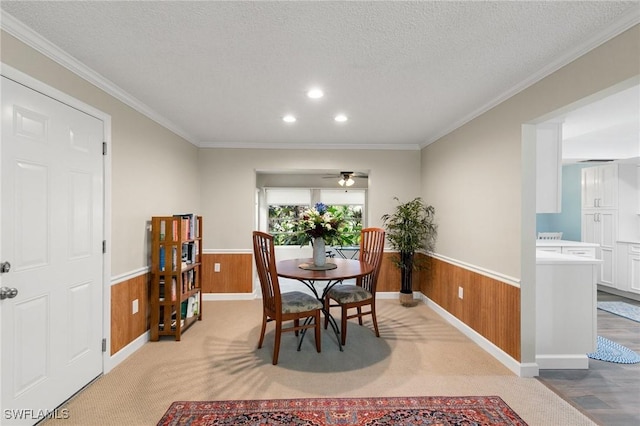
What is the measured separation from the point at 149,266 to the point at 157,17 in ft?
7.91

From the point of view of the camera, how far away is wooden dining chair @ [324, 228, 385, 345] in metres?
3.03

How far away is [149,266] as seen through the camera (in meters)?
3.17

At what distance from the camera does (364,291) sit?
3.19m

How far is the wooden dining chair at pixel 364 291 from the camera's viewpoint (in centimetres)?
303

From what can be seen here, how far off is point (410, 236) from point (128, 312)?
3.44 meters

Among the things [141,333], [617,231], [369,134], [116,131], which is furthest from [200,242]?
[617,231]

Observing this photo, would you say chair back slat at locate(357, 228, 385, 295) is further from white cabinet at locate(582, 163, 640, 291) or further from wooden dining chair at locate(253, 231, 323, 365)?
white cabinet at locate(582, 163, 640, 291)

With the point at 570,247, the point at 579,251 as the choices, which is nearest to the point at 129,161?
the point at 570,247

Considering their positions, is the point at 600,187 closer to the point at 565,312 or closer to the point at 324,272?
the point at 565,312

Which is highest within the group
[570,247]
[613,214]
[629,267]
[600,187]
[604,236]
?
[600,187]

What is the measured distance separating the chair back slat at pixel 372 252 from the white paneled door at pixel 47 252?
8.17 ft

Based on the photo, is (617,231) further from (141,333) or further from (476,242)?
(141,333)

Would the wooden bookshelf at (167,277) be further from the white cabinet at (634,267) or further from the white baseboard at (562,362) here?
the white cabinet at (634,267)

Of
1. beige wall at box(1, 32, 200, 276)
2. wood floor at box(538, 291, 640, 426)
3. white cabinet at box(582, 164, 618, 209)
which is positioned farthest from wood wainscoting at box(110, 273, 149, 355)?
white cabinet at box(582, 164, 618, 209)
